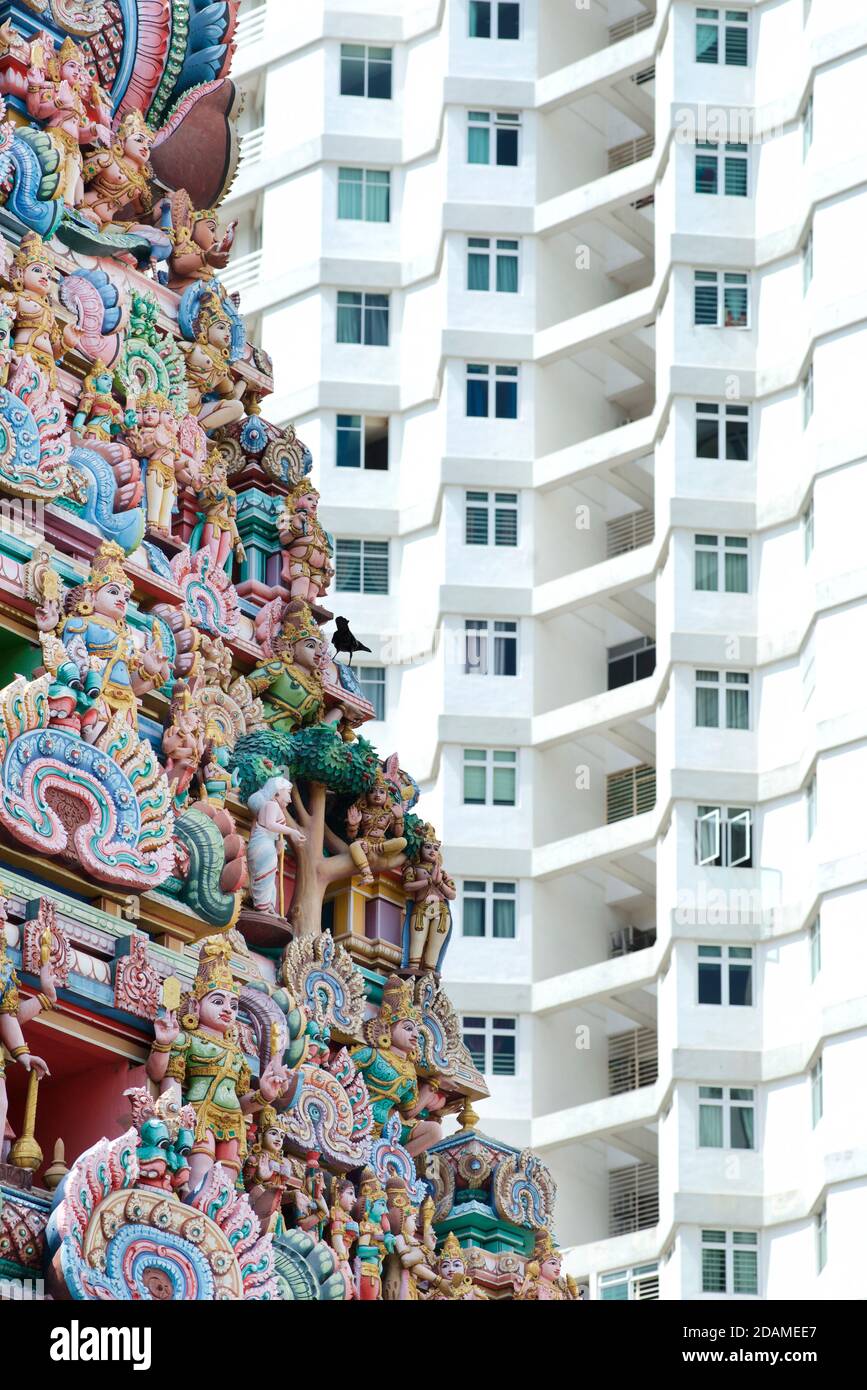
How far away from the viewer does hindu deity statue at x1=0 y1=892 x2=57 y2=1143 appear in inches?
767

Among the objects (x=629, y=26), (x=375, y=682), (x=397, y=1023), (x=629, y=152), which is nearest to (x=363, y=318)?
(x=629, y=152)

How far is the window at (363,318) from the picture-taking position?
71.7 m

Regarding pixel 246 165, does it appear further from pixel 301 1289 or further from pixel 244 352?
pixel 301 1289

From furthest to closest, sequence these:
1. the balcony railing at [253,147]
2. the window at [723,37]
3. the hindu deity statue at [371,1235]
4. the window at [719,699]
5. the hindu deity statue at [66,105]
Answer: the balcony railing at [253,147], the window at [723,37], the window at [719,699], the hindu deity statue at [66,105], the hindu deity statue at [371,1235]

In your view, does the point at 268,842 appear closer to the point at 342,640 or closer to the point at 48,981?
the point at 342,640

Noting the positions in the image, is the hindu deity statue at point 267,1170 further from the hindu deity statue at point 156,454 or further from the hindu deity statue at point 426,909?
the hindu deity statue at point 156,454

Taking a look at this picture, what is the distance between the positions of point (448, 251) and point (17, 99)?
4806cm

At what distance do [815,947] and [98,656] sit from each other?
4109 cm

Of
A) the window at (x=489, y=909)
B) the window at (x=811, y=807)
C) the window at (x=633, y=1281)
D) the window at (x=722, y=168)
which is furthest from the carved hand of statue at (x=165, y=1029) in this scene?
the window at (x=722, y=168)

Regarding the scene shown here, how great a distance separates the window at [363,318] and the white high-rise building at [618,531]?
0.11m

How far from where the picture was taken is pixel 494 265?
233 ft

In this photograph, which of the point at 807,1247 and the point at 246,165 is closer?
the point at 807,1247

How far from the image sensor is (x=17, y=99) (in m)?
23.2
